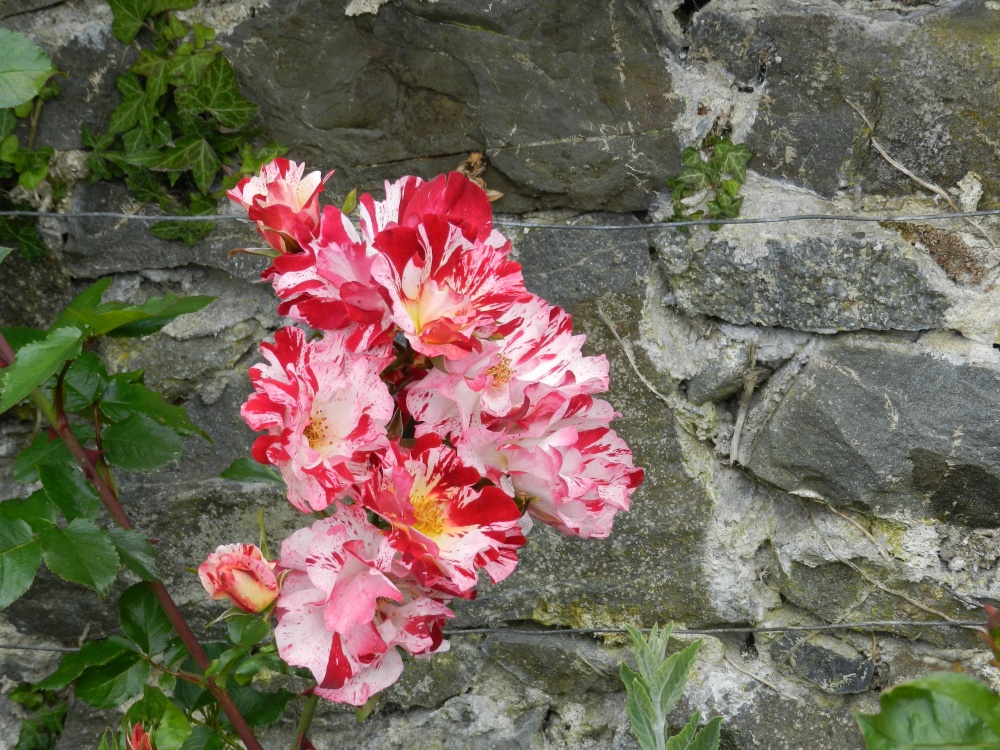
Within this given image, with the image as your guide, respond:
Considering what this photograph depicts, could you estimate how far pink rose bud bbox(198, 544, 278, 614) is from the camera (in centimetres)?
72

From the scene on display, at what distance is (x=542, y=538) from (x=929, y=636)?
0.62 m

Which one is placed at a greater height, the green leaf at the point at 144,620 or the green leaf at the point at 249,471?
the green leaf at the point at 249,471

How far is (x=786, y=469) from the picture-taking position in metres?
1.32

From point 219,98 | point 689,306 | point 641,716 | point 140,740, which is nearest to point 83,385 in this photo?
point 140,740

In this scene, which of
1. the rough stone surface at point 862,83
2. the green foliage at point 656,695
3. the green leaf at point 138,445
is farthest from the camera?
the rough stone surface at point 862,83

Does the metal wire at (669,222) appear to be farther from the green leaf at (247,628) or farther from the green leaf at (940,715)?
the green leaf at (940,715)

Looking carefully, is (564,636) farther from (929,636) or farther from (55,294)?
(55,294)

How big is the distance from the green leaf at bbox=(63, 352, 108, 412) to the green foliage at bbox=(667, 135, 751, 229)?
2.76 ft

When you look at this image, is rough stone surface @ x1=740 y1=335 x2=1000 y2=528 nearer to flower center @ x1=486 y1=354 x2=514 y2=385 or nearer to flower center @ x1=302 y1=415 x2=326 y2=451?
flower center @ x1=486 y1=354 x2=514 y2=385

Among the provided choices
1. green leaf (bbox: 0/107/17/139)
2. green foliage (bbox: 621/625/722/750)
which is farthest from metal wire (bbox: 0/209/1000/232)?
green foliage (bbox: 621/625/722/750)

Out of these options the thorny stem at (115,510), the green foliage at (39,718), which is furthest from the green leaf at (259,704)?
the green foliage at (39,718)

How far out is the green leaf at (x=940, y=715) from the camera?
353mm

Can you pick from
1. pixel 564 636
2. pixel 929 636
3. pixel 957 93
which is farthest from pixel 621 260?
pixel 929 636

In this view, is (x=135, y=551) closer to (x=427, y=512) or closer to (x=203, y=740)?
(x=203, y=740)
